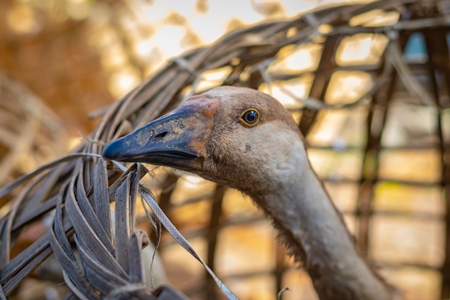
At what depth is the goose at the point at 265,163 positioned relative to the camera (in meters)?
0.57

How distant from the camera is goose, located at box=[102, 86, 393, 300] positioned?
1.86ft

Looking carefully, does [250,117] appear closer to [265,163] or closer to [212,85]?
[265,163]

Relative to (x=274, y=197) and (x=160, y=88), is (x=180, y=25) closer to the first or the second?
(x=160, y=88)

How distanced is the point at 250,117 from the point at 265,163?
2.9 inches

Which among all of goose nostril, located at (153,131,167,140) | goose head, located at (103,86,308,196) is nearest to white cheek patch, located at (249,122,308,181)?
goose head, located at (103,86,308,196)

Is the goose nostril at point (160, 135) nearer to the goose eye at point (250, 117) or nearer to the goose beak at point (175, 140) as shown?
the goose beak at point (175, 140)

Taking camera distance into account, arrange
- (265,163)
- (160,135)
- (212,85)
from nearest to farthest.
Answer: (160,135) → (265,163) → (212,85)

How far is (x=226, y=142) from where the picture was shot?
61 cm

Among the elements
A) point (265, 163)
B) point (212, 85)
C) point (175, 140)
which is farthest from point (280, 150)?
point (212, 85)

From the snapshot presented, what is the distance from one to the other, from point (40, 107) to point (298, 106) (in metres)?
0.72

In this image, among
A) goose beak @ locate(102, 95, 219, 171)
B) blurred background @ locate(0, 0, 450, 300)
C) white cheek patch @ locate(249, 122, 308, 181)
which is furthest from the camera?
blurred background @ locate(0, 0, 450, 300)

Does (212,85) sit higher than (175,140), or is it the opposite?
(175,140)

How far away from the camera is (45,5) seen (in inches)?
106

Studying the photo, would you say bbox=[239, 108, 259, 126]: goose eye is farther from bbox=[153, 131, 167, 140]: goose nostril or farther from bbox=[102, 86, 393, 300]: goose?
bbox=[153, 131, 167, 140]: goose nostril
